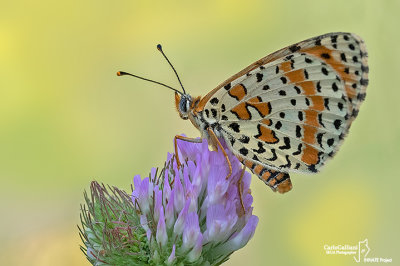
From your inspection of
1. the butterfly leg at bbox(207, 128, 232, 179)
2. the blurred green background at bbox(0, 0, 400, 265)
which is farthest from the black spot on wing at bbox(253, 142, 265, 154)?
the blurred green background at bbox(0, 0, 400, 265)

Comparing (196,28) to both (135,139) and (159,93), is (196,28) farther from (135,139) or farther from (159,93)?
(135,139)

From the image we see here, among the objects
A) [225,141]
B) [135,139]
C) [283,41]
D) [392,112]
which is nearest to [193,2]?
[283,41]

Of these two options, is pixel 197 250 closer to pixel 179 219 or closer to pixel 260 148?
pixel 179 219

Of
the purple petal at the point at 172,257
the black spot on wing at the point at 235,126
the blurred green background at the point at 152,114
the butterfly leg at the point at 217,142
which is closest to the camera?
the purple petal at the point at 172,257

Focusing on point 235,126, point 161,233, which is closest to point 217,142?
point 235,126

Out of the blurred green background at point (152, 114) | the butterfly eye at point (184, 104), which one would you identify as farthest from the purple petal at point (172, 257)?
the blurred green background at point (152, 114)

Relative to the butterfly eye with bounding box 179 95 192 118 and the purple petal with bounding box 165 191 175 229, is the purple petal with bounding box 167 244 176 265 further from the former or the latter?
the butterfly eye with bounding box 179 95 192 118

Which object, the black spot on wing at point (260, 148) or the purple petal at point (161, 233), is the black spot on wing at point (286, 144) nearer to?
the black spot on wing at point (260, 148)
